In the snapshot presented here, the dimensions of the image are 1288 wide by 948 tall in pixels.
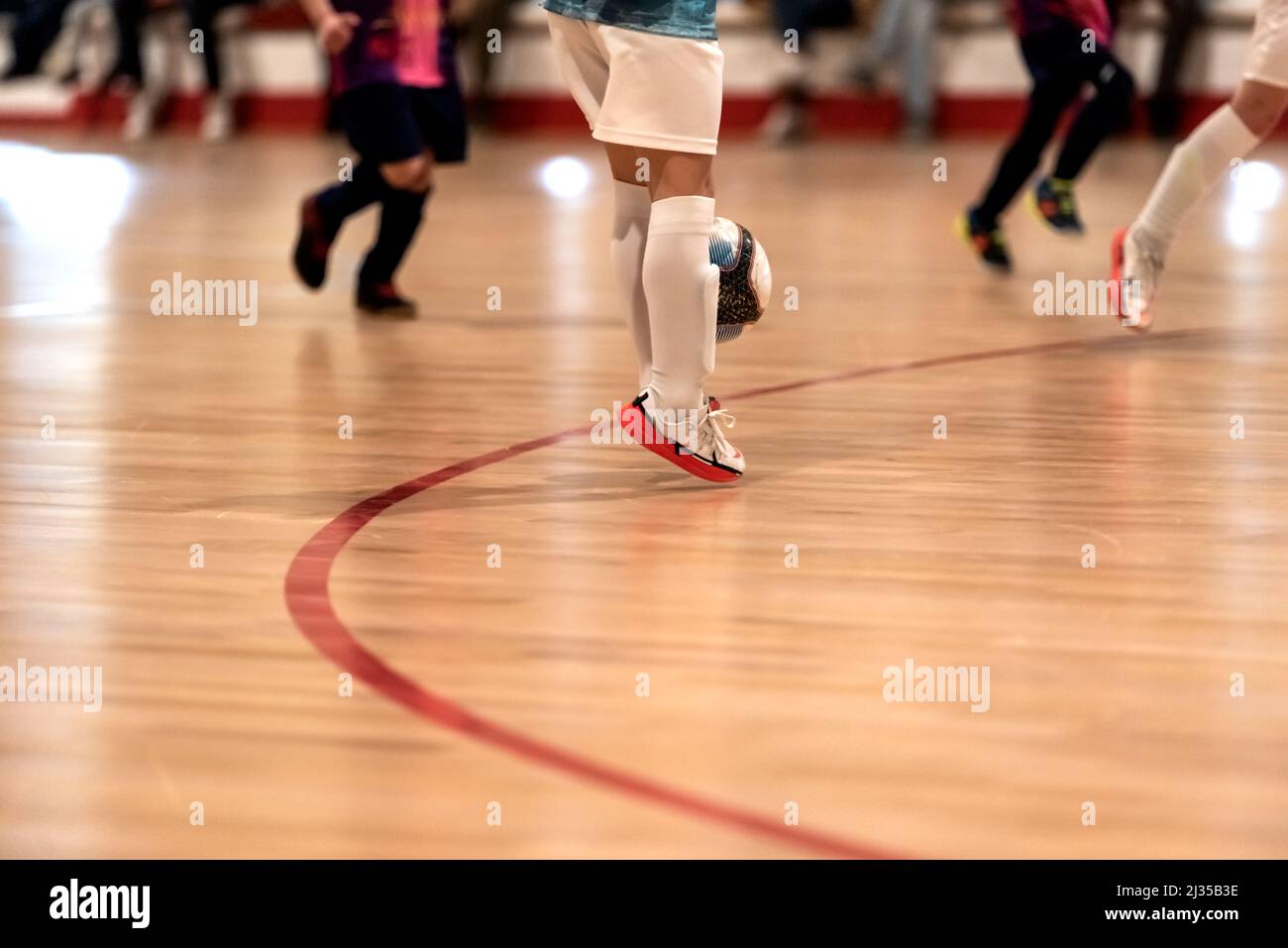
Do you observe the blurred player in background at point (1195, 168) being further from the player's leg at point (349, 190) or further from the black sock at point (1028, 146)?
the player's leg at point (349, 190)

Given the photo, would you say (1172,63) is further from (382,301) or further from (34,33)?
(34,33)

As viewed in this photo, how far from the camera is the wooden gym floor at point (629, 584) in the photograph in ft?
6.78

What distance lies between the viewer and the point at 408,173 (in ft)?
18.2

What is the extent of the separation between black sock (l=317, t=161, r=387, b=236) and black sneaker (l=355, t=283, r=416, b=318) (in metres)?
0.20

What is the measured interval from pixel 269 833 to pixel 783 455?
207 centimetres

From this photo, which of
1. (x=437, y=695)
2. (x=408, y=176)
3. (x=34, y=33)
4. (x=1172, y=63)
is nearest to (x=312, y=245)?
(x=408, y=176)

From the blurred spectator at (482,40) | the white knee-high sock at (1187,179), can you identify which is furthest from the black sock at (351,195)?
the blurred spectator at (482,40)

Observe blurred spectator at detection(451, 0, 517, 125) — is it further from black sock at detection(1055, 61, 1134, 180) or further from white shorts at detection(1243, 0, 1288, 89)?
white shorts at detection(1243, 0, 1288, 89)

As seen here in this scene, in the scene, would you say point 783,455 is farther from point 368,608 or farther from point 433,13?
point 433,13

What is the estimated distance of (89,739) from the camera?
2.26 meters

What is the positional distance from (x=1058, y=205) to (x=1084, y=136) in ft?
0.78

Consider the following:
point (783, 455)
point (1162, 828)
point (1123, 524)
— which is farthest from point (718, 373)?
point (1162, 828)

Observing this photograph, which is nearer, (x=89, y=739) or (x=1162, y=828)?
(x=1162, y=828)
